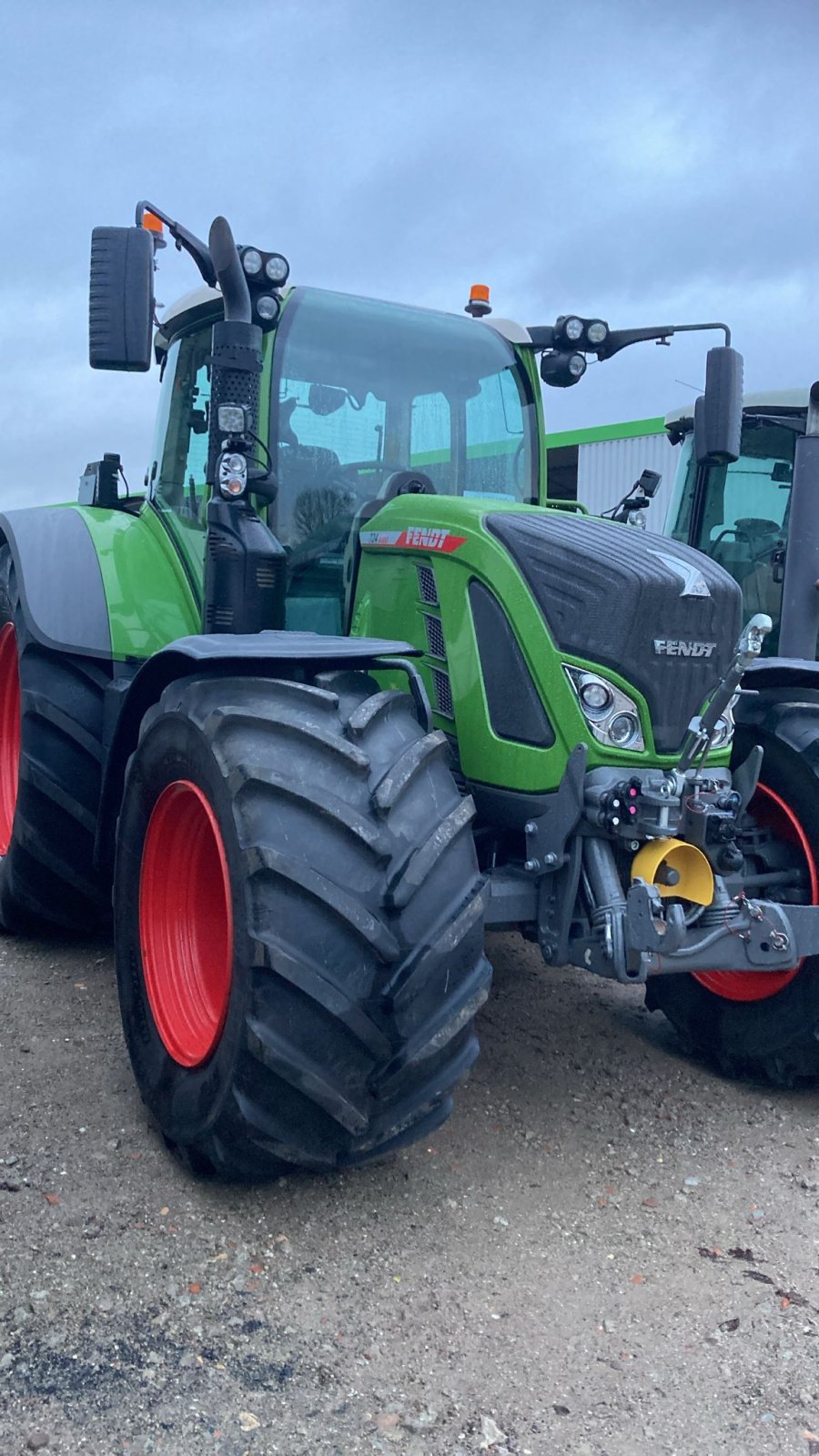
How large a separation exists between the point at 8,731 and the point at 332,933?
316cm

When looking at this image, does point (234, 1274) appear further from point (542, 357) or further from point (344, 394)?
point (542, 357)

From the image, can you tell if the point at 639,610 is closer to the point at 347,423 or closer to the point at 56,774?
the point at 347,423

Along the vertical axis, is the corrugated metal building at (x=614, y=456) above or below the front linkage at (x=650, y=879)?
above

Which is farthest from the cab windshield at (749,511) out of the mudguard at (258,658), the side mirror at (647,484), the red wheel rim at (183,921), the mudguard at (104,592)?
the red wheel rim at (183,921)

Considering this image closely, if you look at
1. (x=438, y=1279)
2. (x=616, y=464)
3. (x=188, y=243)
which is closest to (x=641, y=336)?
(x=188, y=243)

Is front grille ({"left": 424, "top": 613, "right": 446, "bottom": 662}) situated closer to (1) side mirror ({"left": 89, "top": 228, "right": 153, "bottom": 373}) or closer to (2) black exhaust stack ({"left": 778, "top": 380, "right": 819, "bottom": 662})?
(1) side mirror ({"left": 89, "top": 228, "right": 153, "bottom": 373})

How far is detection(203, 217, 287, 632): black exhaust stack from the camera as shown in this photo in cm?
349

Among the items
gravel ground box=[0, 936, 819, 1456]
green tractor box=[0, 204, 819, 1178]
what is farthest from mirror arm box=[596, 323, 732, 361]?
gravel ground box=[0, 936, 819, 1456]

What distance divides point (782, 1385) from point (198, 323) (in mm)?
3570

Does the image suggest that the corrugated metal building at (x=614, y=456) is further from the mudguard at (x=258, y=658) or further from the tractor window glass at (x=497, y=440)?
the mudguard at (x=258, y=658)

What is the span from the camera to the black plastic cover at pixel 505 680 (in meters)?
3.17

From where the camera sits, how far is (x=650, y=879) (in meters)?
3.00

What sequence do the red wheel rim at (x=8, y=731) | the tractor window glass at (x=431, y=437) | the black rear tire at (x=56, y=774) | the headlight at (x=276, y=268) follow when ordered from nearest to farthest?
1. the headlight at (x=276, y=268)
2. the tractor window glass at (x=431, y=437)
3. the black rear tire at (x=56, y=774)
4. the red wheel rim at (x=8, y=731)

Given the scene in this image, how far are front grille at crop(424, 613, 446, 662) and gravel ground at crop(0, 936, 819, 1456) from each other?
1295mm
